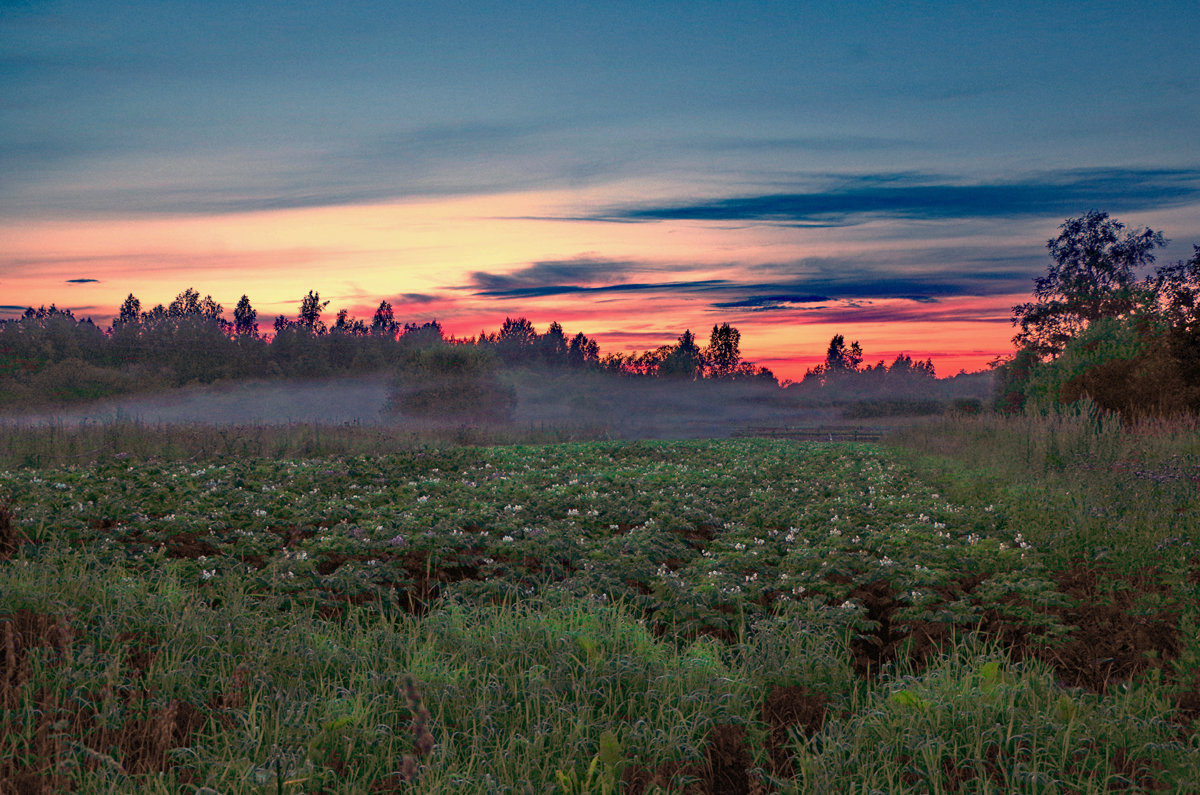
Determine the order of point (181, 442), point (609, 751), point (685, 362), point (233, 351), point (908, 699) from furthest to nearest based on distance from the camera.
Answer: point (685, 362) < point (233, 351) < point (181, 442) < point (908, 699) < point (609, 751)

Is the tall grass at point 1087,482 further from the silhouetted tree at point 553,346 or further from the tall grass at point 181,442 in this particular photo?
the silhouetted tree at point 553,346

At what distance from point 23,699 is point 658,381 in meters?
92.6

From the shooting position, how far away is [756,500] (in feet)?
44.6

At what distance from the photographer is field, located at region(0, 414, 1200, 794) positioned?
4.27 m

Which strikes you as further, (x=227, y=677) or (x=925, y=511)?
(x=925, y=511)

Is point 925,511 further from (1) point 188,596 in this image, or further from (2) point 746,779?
(1) point 188,596

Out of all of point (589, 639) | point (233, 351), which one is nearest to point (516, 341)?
point (233, 351)

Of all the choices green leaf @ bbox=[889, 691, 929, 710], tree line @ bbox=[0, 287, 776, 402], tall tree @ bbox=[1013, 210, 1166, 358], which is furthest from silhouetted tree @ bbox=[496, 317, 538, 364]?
green leaf @ bbox=[889, 691, 929, 710]

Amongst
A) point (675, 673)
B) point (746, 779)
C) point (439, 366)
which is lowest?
point (746, 779)

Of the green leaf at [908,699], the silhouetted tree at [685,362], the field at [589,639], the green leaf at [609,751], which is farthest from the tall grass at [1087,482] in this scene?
the silhouetted tree at [685,362]

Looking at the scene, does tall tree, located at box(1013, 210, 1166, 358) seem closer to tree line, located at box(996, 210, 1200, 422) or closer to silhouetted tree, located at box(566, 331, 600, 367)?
tree line, located at box(996, 210, 1200, 422)

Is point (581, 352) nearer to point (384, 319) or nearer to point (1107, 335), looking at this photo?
point (384, 319)

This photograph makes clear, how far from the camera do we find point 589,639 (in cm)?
597

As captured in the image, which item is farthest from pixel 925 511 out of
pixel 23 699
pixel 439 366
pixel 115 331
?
pixel 115 331
